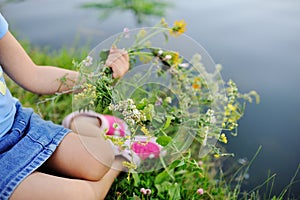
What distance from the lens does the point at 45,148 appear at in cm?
100

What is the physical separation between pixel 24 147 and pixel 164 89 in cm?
36

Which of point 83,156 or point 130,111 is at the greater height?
point 130,111

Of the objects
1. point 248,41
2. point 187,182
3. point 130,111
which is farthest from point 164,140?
point 248,41

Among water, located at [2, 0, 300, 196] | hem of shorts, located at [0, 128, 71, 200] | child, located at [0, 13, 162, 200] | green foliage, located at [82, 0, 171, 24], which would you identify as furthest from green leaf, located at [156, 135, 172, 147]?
green foliage, located at [82, 0, 171, 24]

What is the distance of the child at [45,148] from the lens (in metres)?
0.94

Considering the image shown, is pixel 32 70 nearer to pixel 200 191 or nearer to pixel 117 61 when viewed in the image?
pixel 117 61

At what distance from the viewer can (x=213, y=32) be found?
1.96 metres

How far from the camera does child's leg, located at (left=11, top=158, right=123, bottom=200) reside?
3.05ft

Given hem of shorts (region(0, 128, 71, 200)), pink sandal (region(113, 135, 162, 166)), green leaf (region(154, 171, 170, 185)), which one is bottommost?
green leaf (region(154, 171, 170, 185))

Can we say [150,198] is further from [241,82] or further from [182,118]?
[241,82]

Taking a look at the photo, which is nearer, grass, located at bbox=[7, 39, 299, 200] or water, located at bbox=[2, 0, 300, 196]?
grass, located at bbox=[7, 39, 299, 200]

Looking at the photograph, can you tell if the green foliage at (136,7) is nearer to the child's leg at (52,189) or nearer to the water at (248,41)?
the water at (248,41)

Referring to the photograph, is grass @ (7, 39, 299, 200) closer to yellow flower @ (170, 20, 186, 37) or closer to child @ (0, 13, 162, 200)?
child @ (0, 13, 162, 200)

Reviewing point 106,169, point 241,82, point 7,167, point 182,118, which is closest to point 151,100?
point 182,118
